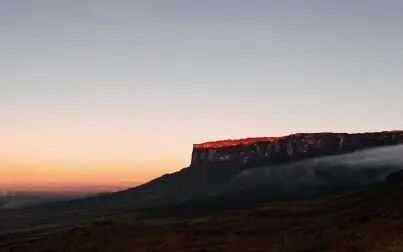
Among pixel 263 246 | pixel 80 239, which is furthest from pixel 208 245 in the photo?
pixel 80 239

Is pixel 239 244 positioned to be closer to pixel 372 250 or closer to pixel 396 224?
pixel 396 224

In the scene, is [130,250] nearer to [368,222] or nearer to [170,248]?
[170,248]

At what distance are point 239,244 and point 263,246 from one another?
2148 centimetres

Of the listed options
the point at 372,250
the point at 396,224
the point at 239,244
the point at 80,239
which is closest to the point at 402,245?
the point at 372,250

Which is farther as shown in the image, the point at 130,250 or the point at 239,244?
the point at 239,244

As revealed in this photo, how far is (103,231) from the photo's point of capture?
19900cm

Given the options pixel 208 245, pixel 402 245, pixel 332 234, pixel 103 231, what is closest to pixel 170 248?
pixel 208 245

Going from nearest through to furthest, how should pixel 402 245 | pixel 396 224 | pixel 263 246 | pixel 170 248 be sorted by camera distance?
pixel 402 245, pixel 396 224, pixel 263 246, pixel 170 248

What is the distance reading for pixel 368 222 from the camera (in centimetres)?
17600

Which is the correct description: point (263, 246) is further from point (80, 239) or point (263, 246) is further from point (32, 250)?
point (32, 250)

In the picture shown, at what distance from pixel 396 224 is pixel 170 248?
70.5 m

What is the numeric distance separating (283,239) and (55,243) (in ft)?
245

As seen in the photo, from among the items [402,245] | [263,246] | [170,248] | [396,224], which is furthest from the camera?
[170,248]

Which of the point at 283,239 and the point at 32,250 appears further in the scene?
the point at 32,250
